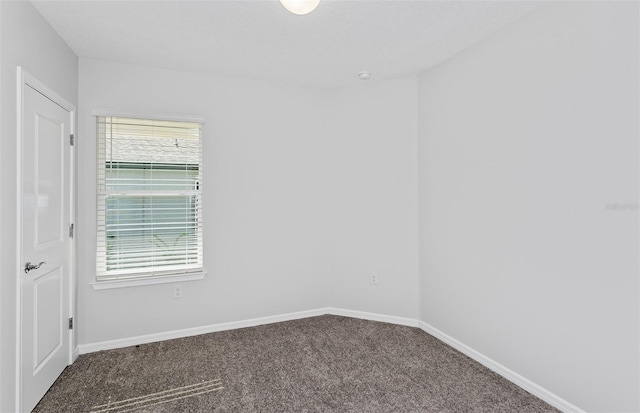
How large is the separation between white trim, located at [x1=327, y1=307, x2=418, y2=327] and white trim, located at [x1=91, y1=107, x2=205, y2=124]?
2.56m

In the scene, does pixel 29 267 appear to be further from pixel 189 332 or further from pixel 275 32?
pixel 275 32

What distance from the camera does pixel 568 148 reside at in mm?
2094

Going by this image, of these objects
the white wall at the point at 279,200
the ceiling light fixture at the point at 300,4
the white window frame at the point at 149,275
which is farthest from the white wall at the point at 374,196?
the ceiling light fixture at the point at 300,4

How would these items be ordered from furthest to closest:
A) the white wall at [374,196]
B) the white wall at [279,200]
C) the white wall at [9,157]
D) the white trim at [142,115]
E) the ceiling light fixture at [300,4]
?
1. the white wall at [374,196]
2. the white wall at [279,200]
3. the white trim at [142,115]
4. the white wall at [9,157]
5. the ceiling light fixture at [300,4]

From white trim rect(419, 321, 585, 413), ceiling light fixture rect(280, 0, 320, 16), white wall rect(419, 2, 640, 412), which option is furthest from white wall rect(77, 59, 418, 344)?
ceiling light fixture rect(280, 0, 320, 16)

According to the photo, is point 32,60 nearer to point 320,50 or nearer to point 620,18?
point 320,50

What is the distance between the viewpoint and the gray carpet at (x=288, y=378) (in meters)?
2.23

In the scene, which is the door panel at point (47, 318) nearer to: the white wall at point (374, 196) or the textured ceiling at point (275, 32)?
the textured ceiling at point (275, 32)

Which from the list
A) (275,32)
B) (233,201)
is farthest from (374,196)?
(275,32)

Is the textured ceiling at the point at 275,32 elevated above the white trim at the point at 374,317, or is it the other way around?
the textured ceiling at the point at 275,32

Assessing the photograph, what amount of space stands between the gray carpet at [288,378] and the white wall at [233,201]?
0.35 m

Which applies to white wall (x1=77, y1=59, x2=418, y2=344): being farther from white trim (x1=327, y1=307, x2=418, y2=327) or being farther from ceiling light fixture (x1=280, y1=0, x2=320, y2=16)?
ceiling light fixture (x1=280, y1=0, x2=320, y2=16)

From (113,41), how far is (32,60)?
2.17 ft

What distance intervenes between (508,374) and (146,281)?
3.18 m
